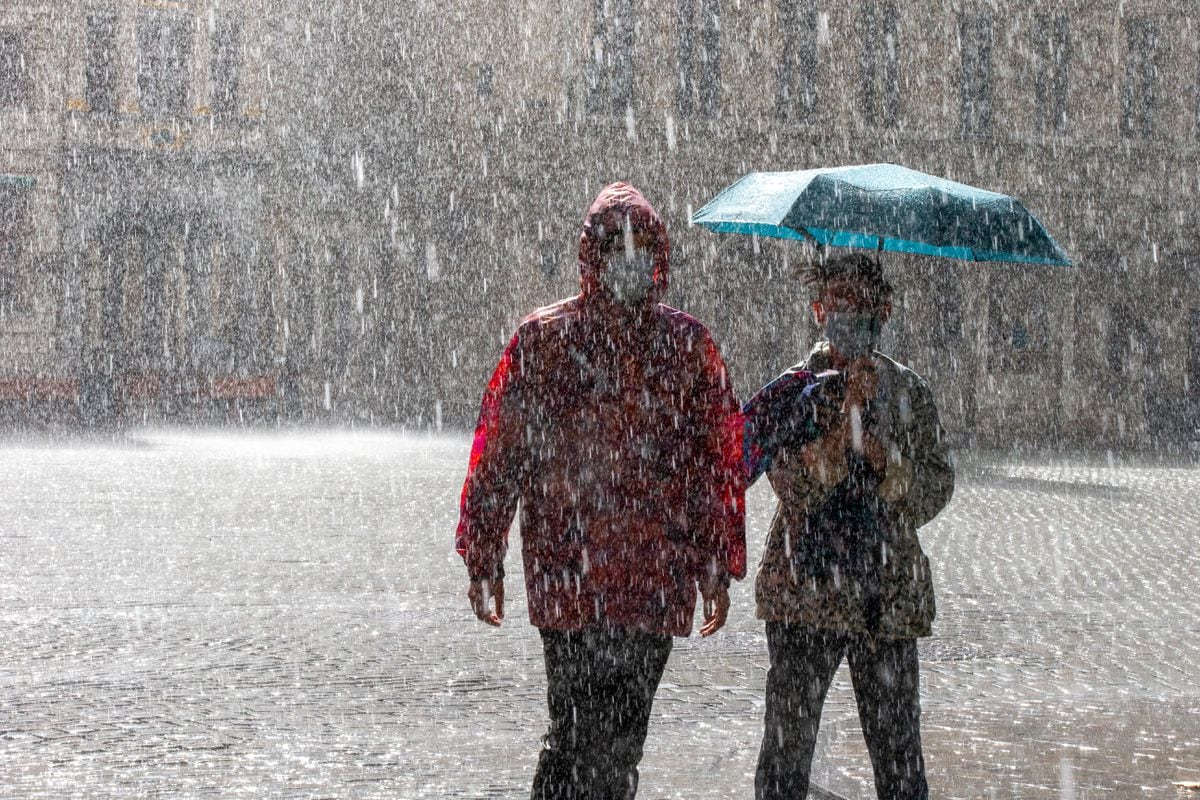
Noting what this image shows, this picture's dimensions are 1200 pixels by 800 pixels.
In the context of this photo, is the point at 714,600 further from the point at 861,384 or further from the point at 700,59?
the point at 700,59

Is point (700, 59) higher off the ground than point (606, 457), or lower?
higher

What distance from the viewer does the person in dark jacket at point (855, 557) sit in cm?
413

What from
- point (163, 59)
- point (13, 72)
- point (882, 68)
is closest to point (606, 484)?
point (882, 68)

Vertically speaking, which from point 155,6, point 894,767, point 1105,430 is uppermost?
point 155,6

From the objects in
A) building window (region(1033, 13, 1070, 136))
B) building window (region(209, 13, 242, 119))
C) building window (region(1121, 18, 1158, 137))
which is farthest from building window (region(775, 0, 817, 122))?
building window (region(209, 13, 242, 119))

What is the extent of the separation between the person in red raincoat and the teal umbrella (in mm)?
1701

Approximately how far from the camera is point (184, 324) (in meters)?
35.2

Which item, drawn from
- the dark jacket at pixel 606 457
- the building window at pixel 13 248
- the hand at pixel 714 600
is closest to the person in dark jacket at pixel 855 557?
the hand at pixel 714 600

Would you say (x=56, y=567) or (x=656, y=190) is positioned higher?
(x=656, y=190)

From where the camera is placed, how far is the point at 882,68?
32625 millimetres

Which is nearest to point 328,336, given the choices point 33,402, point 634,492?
point 33,402

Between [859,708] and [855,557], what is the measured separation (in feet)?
1.13

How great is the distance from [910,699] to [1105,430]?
28.3 metres

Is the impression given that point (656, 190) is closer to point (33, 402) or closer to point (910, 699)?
point (33, 402)
